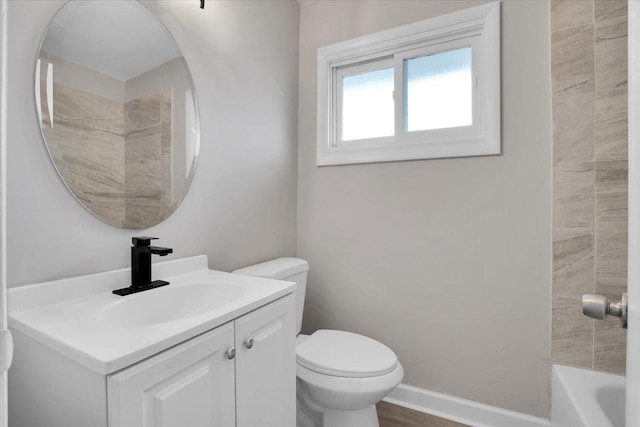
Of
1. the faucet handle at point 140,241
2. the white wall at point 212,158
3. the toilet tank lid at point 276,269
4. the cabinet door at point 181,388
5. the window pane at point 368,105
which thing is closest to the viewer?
the cabinet door at point 181,388

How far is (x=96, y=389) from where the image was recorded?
0.58m

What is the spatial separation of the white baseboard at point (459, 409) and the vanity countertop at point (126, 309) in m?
1.10

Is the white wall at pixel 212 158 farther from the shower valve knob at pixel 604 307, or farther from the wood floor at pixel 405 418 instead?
the shower valve knob at pixel 604 307

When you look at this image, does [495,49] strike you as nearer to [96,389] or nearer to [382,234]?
[382,234]

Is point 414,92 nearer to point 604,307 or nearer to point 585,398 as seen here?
point 604,307

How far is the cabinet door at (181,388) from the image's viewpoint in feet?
1.90

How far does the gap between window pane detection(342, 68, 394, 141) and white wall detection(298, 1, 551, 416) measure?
0.74ft

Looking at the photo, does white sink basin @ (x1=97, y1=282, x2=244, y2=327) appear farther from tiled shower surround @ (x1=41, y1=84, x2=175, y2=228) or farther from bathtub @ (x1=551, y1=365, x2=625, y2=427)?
bathtub @ (x1=551, y1=365, x2=625, y2=427)

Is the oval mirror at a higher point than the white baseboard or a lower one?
higher

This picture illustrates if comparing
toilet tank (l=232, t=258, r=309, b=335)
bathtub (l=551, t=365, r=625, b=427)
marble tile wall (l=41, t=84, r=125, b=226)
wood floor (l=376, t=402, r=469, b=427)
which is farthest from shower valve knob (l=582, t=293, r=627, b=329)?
marble tile wall (l=41, t=84, r=125, b=226)

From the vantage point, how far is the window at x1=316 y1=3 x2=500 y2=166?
1524 mm

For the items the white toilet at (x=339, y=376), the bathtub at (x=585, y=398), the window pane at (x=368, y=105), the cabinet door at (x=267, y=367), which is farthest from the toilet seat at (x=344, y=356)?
the window pane at (x=368, y=105)

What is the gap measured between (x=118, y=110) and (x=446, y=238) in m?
1.54

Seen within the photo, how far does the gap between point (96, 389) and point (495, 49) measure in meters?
1.91
